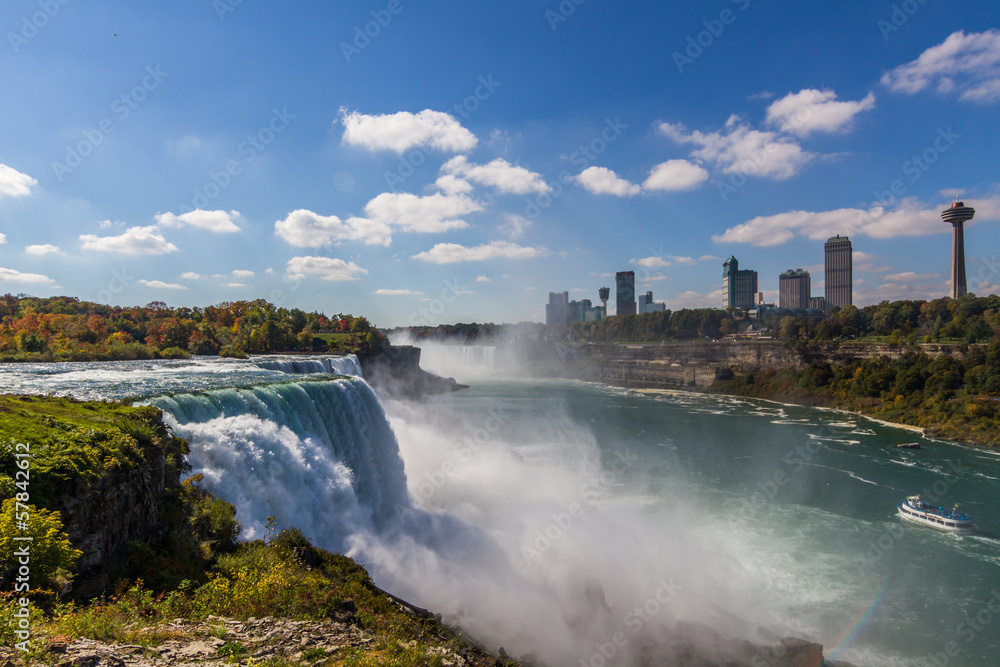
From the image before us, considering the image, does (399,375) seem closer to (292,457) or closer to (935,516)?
(292,457)

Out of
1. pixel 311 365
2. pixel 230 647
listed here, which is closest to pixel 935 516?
pixel 230 647

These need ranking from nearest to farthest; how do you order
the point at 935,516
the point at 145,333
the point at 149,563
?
1. the point at 149,563
2. the point at 935,516
3. the point at 145,333

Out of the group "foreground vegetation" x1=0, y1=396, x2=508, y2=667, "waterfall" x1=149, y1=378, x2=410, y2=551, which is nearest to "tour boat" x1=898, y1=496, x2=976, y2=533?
"waterfall" x1=149, y1=378, x2=410, y2=551

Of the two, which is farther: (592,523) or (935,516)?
(935,516)

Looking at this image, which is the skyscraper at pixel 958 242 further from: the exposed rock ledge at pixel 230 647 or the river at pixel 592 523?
the exposed rock ledge at pixel 230 647

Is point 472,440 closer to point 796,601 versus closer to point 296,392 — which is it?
point 296,392

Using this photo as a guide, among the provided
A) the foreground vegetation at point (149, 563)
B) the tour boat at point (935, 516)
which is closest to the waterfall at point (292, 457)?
the foreground vegetation at point (149, 563)
